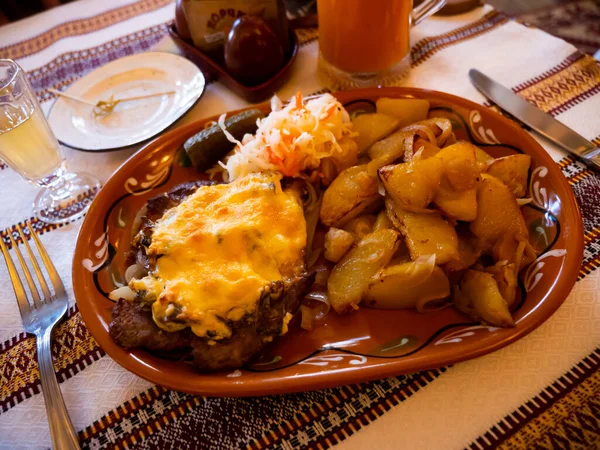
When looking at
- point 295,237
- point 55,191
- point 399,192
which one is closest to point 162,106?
point 55,191

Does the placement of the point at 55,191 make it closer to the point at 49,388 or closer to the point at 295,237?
the point at 49,388

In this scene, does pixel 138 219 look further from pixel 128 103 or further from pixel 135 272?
pixel 128 103

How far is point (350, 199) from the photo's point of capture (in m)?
1.42

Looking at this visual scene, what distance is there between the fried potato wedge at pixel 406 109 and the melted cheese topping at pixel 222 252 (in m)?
0.53

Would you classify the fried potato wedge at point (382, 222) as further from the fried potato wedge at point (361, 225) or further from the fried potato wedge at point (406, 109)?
the fried potato wedge at point (406, 109)

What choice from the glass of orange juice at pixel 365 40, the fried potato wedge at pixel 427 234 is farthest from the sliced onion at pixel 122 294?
the glass of orange juice at pixel 365 40

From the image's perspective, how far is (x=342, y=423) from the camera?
112cm

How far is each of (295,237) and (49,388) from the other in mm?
809

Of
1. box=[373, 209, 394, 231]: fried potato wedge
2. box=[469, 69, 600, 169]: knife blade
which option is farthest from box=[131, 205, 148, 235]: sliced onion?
box=[469, 69, 600, 169]: knife blade

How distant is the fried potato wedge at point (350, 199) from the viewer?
142 cm

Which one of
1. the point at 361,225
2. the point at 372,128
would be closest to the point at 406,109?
the point at 372,128

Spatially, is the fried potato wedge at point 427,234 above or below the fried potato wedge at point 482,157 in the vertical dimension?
below

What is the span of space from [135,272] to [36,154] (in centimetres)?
71

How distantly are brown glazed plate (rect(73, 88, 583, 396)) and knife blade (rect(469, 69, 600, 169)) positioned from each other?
Result: 9.8 inches
